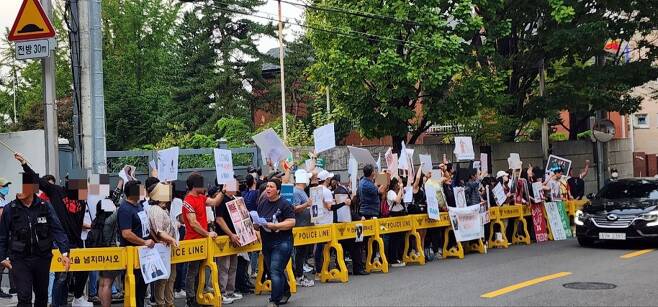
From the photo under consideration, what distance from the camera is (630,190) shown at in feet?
52.4

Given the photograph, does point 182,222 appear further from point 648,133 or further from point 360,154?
point 648,133

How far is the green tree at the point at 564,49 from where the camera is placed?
21.0 m

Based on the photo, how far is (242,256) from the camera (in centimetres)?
1100

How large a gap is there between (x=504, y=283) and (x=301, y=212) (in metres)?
3.39

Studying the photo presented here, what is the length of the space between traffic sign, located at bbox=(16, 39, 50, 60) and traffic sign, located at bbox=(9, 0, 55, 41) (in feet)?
0.22

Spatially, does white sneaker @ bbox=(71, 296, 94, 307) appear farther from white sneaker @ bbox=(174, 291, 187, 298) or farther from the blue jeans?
the blue jeans

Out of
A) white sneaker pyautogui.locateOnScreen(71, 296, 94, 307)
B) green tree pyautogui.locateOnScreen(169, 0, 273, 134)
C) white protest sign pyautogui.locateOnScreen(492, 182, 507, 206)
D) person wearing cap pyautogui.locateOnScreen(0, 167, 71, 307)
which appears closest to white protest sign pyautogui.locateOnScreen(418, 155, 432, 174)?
white protest sign pyautogui.locateOnScreen(492, 182, 507, 206)

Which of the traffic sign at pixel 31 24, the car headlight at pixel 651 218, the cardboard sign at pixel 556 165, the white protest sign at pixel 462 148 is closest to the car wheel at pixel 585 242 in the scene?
the car headlight at pixel 651 218

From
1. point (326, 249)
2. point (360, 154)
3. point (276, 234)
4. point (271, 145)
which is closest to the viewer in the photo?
point (276, 234)

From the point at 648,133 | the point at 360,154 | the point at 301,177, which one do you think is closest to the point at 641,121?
the point at 648,133

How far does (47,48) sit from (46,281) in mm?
3160

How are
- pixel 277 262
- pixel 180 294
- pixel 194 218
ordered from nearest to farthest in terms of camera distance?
pixel 277 262, pixel 194 218, pixel 180 294

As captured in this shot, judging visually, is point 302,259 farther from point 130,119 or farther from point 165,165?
point 130,119

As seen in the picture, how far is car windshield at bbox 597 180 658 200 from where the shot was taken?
1544 cm
